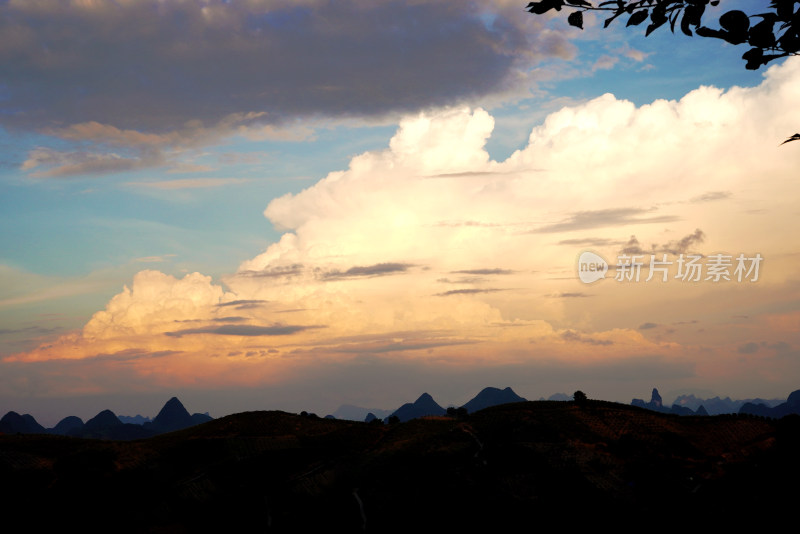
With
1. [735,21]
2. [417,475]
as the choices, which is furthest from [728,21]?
[417,475]

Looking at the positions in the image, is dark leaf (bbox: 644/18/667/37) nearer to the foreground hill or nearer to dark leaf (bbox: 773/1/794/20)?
dark leaf (bbox: 773/1/794/20)

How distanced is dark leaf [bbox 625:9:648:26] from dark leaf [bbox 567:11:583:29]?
1.08 meters

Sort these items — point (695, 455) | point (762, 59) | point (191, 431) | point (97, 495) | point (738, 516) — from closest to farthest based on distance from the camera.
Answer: point (762, 59), point (738, 516), point (97, 495), point (695, 455), point (191, 431)

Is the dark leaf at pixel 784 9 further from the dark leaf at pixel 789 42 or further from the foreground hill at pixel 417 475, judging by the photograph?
the foreground hill at pixel 417 475

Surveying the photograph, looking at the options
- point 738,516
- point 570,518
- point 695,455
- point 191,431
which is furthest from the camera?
point 191,431

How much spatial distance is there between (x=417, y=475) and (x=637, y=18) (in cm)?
4710

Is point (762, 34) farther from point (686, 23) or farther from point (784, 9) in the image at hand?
point (686, 23)

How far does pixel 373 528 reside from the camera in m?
51.5

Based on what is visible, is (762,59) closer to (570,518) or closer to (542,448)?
(570,518)

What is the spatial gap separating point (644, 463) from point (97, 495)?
44.1 m

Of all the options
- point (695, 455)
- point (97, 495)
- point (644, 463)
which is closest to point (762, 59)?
point (644, 463)

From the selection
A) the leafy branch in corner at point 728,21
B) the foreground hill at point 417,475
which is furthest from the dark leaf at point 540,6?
the foreground hill at point 417,475

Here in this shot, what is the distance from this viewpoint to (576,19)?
1617cm

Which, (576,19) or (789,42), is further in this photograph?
(576,19)
